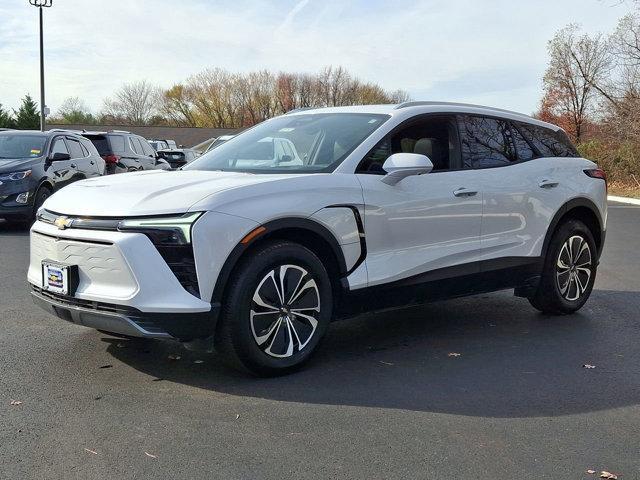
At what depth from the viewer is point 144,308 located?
13.0 feet

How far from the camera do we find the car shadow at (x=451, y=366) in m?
4.12

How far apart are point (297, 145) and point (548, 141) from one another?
2.51 m

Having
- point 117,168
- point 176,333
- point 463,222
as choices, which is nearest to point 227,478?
point 176,333

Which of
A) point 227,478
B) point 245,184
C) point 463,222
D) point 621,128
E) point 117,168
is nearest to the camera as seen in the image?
point 227,478

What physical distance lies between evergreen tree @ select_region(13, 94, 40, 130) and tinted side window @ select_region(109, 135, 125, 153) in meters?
42.9

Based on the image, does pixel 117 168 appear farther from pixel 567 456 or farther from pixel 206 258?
pixel 567 456

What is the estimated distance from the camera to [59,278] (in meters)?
4.25

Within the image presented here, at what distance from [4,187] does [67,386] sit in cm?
856

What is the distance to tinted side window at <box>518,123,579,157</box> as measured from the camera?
6262mm

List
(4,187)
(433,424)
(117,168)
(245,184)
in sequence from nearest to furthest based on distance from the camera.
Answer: (433,424), (245,184), (4,187), (117,168)

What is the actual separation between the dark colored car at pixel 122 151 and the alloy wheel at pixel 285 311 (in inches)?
490

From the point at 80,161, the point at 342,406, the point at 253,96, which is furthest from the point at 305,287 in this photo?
the point at 253,96

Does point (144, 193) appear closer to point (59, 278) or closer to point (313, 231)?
point (59, 278)

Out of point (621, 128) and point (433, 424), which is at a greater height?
point (621, 128)
